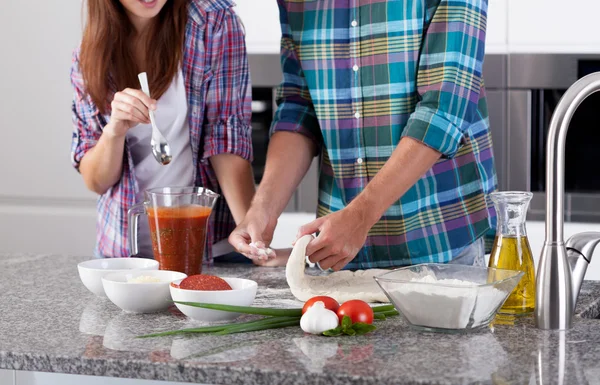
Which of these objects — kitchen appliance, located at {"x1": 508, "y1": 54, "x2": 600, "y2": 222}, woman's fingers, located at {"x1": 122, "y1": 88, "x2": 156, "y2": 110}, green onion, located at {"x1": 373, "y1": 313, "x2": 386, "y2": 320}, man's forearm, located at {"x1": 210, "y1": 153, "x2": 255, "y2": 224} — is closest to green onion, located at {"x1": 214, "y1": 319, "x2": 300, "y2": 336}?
green onion, located at {"x1": 373, "y1": 313, "x2": 386, "y2": 320}

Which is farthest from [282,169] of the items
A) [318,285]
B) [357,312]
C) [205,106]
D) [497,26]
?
[497,26]

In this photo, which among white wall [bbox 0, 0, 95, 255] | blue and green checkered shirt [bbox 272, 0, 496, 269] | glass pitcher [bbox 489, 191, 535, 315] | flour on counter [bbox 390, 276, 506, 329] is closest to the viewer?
flour on counter [bbox 390, 276, 506, 329]

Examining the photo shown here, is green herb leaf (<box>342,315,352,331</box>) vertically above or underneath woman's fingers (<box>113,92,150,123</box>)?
underneath

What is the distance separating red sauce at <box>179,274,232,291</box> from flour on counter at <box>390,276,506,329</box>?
0.27 m

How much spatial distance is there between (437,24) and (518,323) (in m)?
0.63

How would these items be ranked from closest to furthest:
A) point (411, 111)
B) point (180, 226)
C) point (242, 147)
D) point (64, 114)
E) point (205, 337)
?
point (205, 337), point (180, 226), point (411, 111), point (242, 147), point (64, 114)

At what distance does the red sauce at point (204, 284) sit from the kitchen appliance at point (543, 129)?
156 cm

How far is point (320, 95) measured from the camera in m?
1.75

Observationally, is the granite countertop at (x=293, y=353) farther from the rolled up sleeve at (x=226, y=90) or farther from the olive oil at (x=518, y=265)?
the rolled up sleeve at (x=226, y=90)

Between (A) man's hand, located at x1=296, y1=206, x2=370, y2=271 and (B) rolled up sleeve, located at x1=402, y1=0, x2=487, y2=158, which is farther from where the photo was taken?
(B) rolled up sleeve, located at x1=402, y1=0, x2=487, y2=158

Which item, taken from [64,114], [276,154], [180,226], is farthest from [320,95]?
[64,114]

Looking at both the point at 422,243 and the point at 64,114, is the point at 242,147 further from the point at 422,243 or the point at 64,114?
the point at 64,114

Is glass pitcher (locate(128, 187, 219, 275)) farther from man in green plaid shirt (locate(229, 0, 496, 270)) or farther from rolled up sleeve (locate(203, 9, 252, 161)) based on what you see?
rolled up sleeve (locate(203, 9, 252, 161))

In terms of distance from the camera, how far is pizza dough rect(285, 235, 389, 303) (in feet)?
4.34
